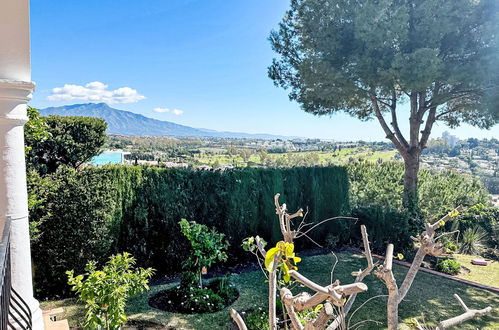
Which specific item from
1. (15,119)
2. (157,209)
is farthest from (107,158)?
(15,119)

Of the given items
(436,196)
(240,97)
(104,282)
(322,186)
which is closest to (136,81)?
(240,97)

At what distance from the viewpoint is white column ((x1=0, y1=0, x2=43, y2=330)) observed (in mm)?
2025

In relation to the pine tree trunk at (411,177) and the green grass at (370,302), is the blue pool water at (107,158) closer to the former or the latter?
the green grass at (370,302)

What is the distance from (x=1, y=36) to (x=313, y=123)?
8829 mm

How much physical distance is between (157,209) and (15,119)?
4340 millimetres

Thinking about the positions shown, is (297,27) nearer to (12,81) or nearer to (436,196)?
(436,196)

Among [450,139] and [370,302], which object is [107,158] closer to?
[370,302]

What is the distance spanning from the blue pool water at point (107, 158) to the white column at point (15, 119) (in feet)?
12.8

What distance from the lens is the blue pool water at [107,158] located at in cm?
603

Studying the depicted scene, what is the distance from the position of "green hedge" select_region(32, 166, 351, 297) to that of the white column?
10.6 ft

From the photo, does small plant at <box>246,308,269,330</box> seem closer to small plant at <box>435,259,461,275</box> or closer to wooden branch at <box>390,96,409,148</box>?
small plant at <box>435,259,461,275</box>

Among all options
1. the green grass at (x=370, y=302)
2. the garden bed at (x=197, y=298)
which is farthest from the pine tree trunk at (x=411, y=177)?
the garden bed at (x=197, y=298)

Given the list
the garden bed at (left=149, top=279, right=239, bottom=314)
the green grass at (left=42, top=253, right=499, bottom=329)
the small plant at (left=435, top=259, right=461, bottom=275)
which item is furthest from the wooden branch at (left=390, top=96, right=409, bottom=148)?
the garden bed at (left=149, top=279, right=239, bottom=314)

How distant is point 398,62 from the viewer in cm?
708
